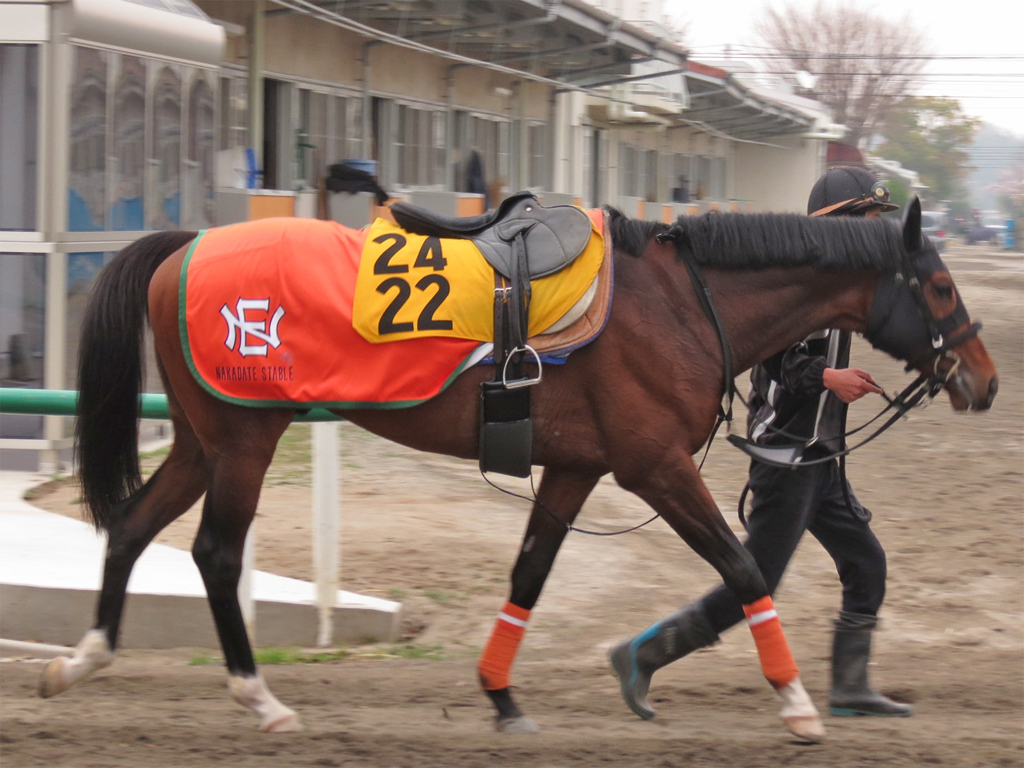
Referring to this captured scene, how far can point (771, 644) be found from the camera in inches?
142

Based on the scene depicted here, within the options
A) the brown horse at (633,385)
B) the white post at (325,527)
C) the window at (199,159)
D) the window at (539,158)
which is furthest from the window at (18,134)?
the window at (539,158)

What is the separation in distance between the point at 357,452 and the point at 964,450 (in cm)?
447

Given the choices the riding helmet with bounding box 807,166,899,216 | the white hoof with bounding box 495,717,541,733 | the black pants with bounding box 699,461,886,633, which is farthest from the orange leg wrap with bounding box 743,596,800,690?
the riding helmet with bounding box 807,166,899,216

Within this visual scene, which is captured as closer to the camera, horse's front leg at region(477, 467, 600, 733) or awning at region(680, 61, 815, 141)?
horse's front leg at region(477, 467, 600, 733)

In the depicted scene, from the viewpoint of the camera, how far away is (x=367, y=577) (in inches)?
216

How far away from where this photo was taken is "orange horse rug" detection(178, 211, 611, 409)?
3562 millimetres

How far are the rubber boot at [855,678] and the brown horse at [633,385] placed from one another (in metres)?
0.50

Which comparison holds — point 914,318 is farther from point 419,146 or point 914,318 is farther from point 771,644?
point 419,146

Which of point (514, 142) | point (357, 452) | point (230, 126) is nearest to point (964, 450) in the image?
point (357, 452)

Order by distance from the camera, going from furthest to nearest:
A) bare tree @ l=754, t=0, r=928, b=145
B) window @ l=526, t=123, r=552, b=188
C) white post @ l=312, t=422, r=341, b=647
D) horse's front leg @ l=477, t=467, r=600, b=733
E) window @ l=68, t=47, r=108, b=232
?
bare tree @ l=754, t=0, r=928, b=145 < window @ l=526, t=123, r=552, b=188 < window @ l=68, t=47, r=108, b=232 < white post @ l=312, t=422, r=341, b=647 < horse's front leg @ l=477, t=467, r=600, b=733

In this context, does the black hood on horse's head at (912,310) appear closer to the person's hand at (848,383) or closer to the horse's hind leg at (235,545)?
the person's hand at (848,383)

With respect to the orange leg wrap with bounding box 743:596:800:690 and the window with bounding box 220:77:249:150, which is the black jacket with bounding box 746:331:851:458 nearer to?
the orange leg wrap with bounding box 743:596:800:690

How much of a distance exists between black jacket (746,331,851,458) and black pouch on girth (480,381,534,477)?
0.91 meters

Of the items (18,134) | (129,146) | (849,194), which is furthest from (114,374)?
(129,146)
